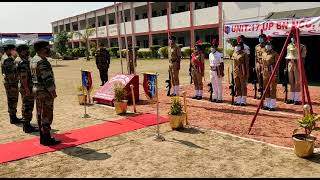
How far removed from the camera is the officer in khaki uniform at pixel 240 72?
10.7 metres

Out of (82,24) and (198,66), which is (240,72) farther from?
(82,24)

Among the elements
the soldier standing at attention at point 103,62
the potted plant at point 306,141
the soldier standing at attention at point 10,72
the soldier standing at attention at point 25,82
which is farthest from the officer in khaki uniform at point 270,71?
the soldier standing at attention at point 103,62

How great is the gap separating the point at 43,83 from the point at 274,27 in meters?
9.14

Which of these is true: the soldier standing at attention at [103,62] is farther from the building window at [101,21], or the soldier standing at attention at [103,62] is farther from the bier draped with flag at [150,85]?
the building window at [101,21]

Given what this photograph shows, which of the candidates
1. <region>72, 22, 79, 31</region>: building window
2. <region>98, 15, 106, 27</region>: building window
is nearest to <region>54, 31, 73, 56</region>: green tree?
<region>98, 15, 106, 27</region>: building window

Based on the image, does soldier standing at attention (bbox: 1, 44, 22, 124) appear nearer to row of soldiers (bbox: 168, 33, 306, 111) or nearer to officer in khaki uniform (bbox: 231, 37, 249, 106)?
row of soldiers (bbox: 168, 33, 306, 111)

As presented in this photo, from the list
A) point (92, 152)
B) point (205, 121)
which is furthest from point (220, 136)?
point (92, 152)

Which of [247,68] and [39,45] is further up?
[39,45]

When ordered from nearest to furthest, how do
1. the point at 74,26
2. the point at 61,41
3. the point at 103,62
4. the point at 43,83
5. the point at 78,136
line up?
1. the point at 43,83
2. the point at 78,136
3. the point at 103,62
4. the point at 61,41
5. the point at 74,26

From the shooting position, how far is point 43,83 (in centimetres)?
733

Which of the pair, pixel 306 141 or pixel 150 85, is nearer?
pixel 306 141

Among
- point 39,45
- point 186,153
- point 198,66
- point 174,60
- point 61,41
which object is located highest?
point 61,41

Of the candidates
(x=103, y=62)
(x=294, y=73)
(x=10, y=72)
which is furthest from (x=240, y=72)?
(x=103, y=62)

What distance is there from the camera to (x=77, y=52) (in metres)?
56.8
